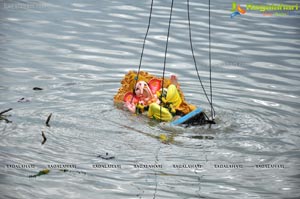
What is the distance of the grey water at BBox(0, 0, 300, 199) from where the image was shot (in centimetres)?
777

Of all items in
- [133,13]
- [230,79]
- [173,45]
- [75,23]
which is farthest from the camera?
[133,13]

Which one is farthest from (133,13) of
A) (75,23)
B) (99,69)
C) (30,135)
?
(30,135)

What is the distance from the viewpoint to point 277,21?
56.8ft

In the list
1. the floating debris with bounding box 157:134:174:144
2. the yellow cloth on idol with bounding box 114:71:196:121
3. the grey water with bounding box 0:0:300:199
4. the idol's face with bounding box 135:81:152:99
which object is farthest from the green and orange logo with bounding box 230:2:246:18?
the floating debris with bounding box 157:134:174:144

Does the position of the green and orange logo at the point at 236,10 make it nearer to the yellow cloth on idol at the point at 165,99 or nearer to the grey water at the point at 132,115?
the grey water at the point at 132,115

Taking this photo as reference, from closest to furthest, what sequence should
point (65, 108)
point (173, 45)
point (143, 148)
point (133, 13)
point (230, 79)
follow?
point (143, 148)
point (65, 108)
point (230, 79)
point (173, 45)
point (133, 13)

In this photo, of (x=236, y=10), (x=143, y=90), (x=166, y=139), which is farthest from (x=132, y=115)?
(x=236, y=10)

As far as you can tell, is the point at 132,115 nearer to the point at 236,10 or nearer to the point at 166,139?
the point at 166,139

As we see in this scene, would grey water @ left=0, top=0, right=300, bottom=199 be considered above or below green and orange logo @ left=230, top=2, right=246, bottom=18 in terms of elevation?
below

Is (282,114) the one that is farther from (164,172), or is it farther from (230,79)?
(164,172)

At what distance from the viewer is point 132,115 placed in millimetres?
9875

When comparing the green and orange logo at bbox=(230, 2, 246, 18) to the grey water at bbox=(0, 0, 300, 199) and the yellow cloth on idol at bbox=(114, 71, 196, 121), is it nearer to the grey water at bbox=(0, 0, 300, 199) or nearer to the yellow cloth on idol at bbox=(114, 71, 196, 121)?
the grey water at bbox=(0, 0, 300, 199)

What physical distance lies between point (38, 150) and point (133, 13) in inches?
382

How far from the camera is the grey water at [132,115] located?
7.77 metres
